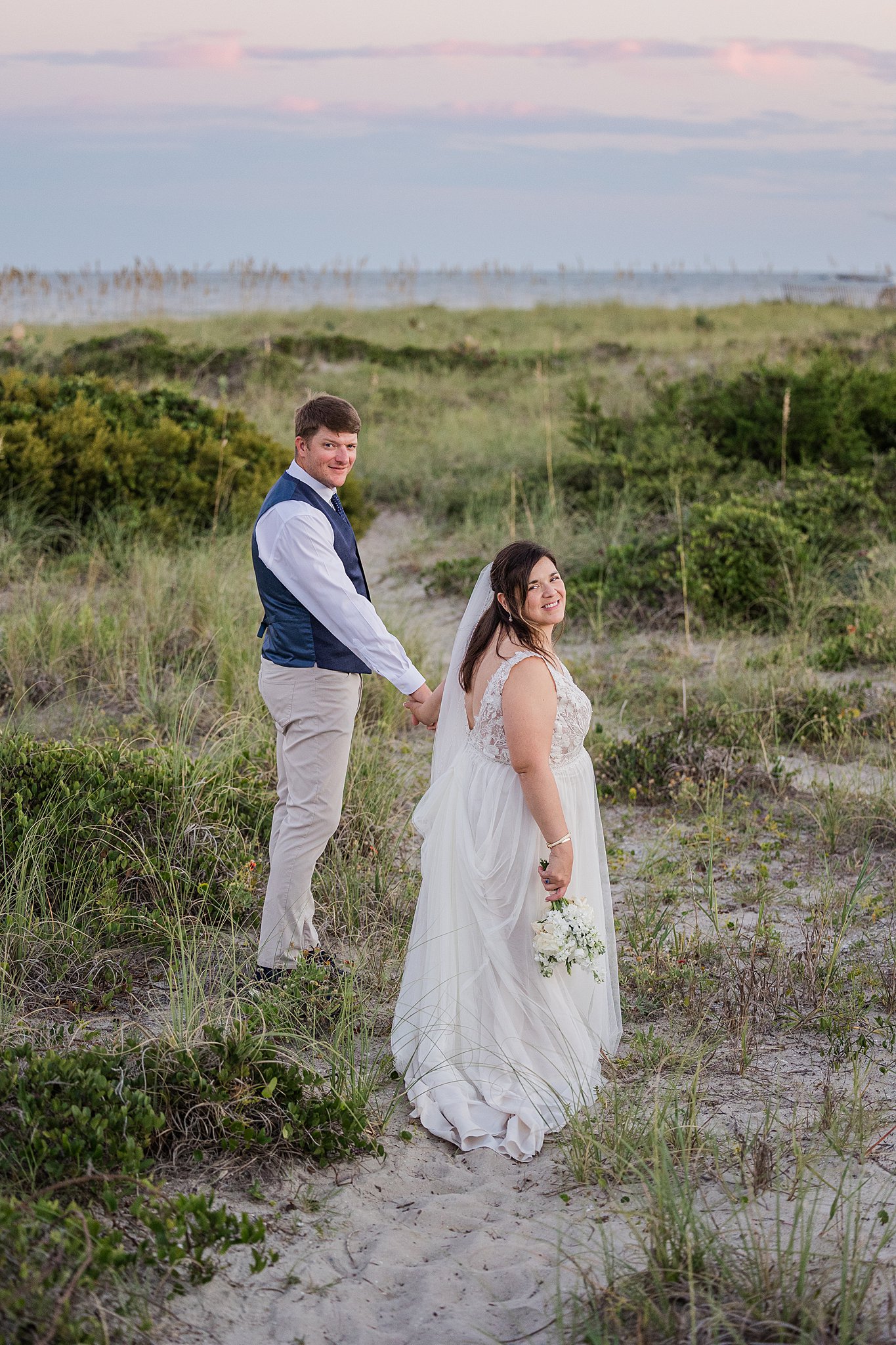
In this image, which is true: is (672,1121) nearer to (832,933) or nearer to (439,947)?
(439,947)

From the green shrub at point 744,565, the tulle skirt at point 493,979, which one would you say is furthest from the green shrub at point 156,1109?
the green shrub at point 744,565

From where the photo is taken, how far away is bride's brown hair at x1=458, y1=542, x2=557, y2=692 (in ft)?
11.5

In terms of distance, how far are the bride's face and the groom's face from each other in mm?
864

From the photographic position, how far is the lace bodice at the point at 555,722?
3561mm

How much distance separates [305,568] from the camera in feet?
12.7

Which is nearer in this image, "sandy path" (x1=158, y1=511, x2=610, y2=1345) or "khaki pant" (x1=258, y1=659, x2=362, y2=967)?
"sandy path" (x1=158, y1=511, x2=610, y2=1345)

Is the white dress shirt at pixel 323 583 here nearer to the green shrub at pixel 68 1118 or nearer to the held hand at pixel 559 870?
the held hand at pixel 559 870

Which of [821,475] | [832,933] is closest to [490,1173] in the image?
[832,933]

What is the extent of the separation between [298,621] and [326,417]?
733 millimetres

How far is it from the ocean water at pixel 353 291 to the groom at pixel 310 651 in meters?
24.5

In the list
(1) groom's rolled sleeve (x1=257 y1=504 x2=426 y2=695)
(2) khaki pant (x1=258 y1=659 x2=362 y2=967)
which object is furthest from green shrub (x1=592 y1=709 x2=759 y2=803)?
(1) groom's rolled sleeve (x1=257 y1=504 x2=426 y2=695)

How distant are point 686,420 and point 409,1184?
10303 mm

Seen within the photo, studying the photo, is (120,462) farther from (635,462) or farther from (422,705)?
(422,705)

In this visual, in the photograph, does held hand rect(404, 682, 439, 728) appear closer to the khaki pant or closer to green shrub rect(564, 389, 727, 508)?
the khaki pant
